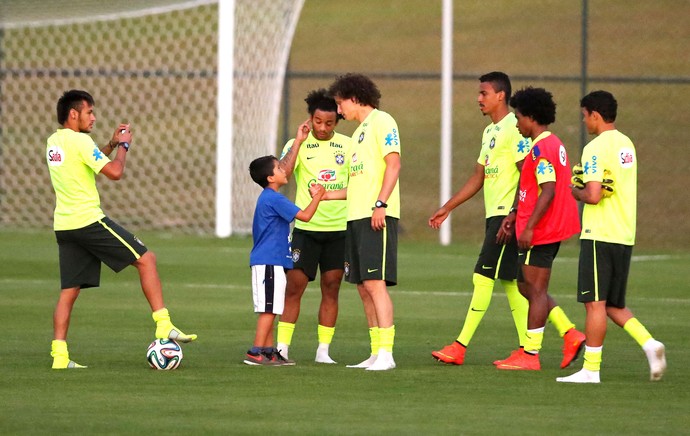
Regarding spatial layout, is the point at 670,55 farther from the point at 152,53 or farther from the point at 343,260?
the point at 343,260

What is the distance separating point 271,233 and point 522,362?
202 centimetres

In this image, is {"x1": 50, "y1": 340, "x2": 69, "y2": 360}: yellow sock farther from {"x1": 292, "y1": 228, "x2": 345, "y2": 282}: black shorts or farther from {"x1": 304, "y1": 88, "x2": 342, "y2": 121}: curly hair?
{"x1": 304, "y1": 88, "x2": 342, "y2": 121}: curly hair

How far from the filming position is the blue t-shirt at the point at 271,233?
34.7 feet

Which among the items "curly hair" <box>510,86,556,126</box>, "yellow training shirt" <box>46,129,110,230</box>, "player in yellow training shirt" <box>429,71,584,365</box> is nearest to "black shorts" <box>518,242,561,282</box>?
"player in yellow training shirt" <box>429,71,584,365</box>

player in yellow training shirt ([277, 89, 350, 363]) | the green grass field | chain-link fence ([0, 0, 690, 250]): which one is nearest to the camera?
the green grass field

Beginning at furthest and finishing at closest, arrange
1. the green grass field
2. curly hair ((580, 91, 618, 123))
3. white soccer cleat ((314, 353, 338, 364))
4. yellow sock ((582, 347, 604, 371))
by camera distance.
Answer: white soccer cleat ((314, 353, 338, 364)) < curly hair ((580, 91, 618, 123)) < yellow sock ((582, 347, 604, 371)) < the green grass field

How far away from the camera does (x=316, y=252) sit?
11023 mm

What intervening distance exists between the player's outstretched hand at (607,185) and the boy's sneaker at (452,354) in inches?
68.7

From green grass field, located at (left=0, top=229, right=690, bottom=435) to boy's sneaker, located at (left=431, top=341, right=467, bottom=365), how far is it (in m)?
0.08

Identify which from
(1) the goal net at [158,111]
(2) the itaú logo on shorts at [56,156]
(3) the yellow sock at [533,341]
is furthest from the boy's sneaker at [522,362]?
(1) the goal net at [158,111]

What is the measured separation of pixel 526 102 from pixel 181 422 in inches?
145

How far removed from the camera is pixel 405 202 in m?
29.6

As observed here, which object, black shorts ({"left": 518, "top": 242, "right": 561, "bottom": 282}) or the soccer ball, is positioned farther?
black shorts ({"left": 518, "top": 242, "right": 561, "bottom": 282})

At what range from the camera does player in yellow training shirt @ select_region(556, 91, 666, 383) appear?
31.0 ft
